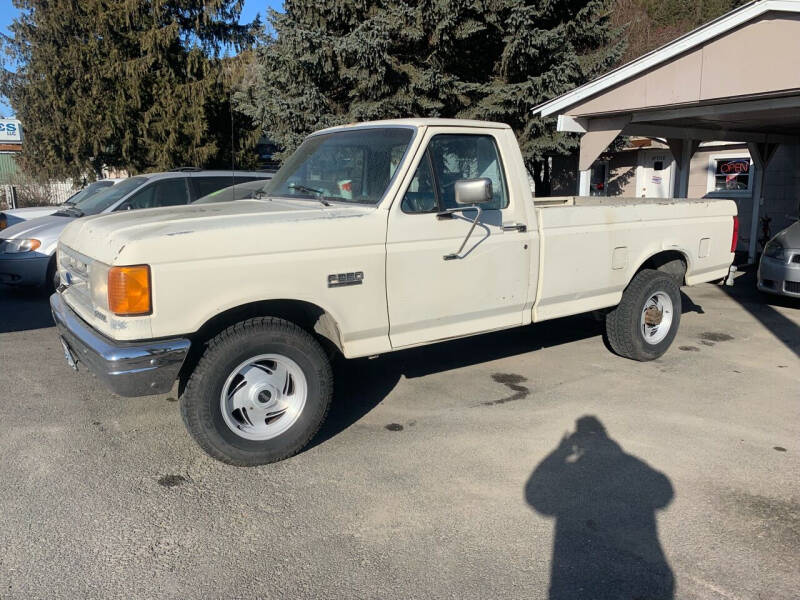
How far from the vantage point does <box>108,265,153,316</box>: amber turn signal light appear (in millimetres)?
3396

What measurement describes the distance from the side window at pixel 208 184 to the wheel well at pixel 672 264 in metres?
5.86

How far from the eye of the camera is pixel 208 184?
9508 mm

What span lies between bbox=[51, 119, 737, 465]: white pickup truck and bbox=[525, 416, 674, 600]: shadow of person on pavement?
118cm

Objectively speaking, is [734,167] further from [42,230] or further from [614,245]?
[42,230]

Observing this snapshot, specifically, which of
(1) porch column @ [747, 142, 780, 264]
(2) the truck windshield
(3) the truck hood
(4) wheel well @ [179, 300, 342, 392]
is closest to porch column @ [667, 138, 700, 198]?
(1) porch column @ [747, 142, 780, 264]

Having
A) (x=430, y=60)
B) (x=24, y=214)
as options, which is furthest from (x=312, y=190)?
(x=430, y=60)

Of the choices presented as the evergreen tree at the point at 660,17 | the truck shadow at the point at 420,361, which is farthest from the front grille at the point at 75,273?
the evergreen tree at the point at 660,17

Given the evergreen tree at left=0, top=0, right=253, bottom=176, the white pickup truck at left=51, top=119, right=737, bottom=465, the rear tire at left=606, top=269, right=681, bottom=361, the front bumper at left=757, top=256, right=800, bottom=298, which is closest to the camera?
the white pickup truck at left=51, top=119, right=737, bottom=465

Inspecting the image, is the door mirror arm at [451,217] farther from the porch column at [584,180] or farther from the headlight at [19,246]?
the headlight at [19,246]

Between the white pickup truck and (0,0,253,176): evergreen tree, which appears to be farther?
(0,0,253,176): evergreen tree

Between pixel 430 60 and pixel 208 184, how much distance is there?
5.93m

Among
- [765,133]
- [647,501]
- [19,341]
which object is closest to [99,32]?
[19,341]

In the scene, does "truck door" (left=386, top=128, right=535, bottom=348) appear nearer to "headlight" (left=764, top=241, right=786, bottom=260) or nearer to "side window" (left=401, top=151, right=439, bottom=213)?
"side window" (left=401, top=151, right=439, bottom=213)

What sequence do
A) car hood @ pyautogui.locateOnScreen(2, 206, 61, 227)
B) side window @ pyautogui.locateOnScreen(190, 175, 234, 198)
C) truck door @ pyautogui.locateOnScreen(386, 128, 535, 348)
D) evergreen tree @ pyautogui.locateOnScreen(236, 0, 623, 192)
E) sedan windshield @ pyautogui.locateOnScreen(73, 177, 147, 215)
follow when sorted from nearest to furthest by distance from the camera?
truck door @ pyautogui.locateOnScreen(386, 128, 535, 348) → sedan windshield @ pyautogui.locateOnScreen(73, 177, 147, 215) → side window @ pyautogui.locateOnScreen(190, 175, 234, 198) → car hood @ pyautogui.locateOnScreen(2, 206, 61, 227) → evergreen tree @ pyautogui.locateOnScreen(236, 0, 623, 192)
